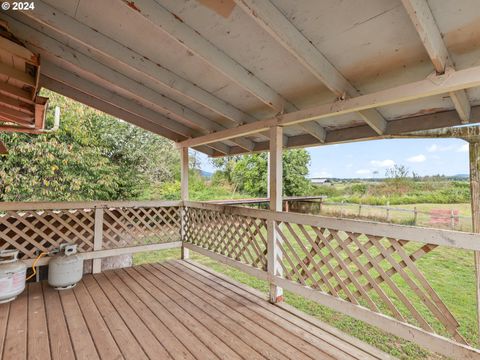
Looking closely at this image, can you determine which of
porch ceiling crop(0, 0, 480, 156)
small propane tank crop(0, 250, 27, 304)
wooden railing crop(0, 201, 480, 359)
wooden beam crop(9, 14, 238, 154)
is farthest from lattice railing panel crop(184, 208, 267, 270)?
small propane tank crop(0, 250, 27, 304)

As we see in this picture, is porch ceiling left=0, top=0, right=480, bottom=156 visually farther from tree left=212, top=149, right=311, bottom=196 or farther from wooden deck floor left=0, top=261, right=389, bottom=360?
tree left=212, top=149, right=311, bottom=196

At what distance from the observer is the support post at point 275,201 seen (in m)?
2.73

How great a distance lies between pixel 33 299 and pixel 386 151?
12.0 m

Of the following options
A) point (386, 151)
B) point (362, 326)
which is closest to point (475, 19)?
point (362, 326)

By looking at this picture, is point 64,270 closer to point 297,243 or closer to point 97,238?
point 97,238

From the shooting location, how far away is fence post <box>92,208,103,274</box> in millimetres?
3590

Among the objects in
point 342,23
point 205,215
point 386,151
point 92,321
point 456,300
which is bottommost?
point 456,300

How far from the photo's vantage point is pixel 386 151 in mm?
10992

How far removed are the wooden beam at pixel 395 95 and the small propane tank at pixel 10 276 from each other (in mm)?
2930

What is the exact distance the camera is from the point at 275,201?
109 inches

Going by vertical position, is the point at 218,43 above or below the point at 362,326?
above

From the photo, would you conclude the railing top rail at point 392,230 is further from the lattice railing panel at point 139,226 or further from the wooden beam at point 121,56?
the lattice railing panel at point 139,226

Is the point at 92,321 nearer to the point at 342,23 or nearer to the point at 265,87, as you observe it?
the point at 265,87

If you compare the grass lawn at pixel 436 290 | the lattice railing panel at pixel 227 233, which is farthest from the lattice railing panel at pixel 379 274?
the grass lawn at pixel 436 290
